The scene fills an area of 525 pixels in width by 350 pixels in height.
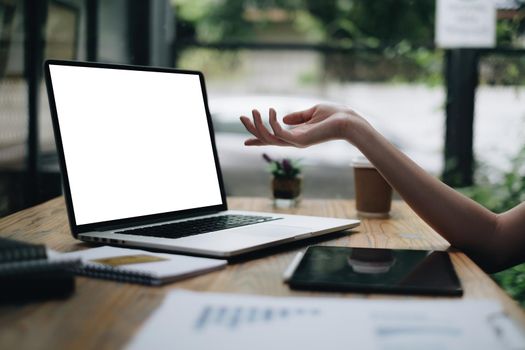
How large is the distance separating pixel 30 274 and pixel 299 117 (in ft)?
2.20

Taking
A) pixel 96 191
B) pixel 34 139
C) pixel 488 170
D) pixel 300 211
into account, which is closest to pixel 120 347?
pixel 96 191

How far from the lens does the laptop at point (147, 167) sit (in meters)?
0.98

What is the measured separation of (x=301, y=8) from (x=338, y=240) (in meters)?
6.51

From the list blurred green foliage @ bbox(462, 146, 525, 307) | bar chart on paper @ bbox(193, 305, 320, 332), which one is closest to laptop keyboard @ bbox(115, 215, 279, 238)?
bar chart on paper @ bbox(193, 305, 320, 332)

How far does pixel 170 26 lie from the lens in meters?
2.87

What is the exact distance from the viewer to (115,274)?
755 mm

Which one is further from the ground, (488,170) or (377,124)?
(377,124)

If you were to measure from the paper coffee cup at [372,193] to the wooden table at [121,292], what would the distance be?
0.19m

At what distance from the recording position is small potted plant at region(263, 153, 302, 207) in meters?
1.52

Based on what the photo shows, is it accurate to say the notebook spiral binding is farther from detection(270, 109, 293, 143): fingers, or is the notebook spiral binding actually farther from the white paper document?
detection(270, 109, 293, 143): fingers

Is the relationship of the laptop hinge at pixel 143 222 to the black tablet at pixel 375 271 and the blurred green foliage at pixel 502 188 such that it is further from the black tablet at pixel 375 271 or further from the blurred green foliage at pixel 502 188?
the blurred green foliage at pixel 502 188

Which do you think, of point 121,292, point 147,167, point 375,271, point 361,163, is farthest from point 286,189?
point 121,292

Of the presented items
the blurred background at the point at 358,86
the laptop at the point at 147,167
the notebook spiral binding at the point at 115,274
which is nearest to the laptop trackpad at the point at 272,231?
the laptop at the point at 147,167

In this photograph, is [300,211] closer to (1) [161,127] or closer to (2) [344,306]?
(1) [161,127]
